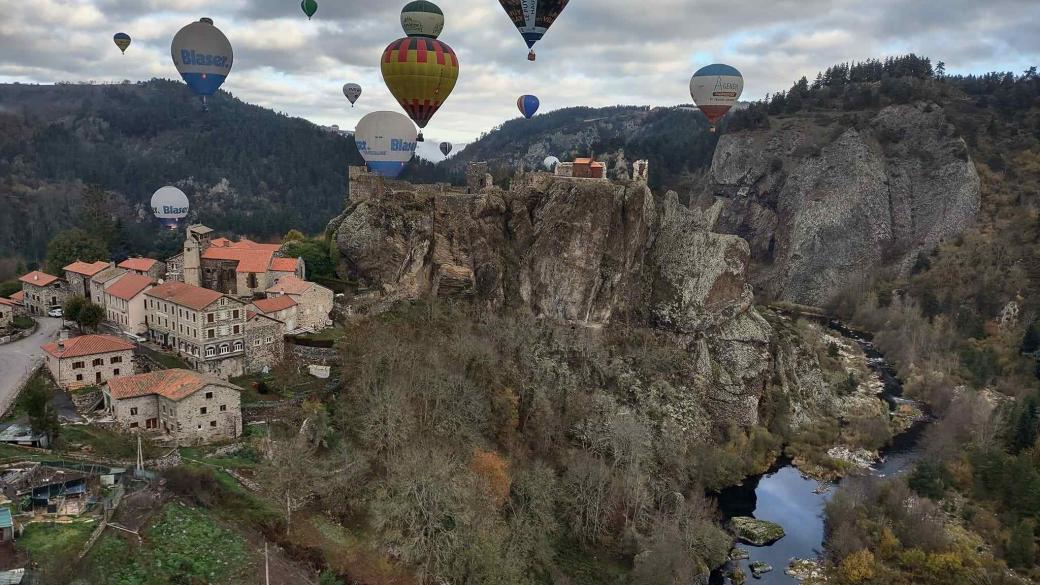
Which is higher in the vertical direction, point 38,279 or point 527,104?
point 527,104

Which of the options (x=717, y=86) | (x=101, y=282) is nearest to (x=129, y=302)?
(x=101, y=282)

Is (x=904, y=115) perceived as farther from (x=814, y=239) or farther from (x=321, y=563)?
(x=321, y=563)

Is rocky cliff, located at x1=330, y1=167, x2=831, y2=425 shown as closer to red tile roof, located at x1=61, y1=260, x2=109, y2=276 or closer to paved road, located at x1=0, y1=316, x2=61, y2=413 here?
red tile roof, located at x1=61, y1=260, x2=109, y2=276

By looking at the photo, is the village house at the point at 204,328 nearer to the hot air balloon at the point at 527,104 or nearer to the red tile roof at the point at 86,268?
the red tile roof at the point at 86,268

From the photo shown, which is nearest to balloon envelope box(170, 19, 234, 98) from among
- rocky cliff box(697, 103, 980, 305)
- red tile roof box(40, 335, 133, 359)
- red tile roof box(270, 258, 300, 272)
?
red tile roof box(270, 258, 300, 272)

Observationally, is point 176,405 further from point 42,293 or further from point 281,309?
point 42,293
